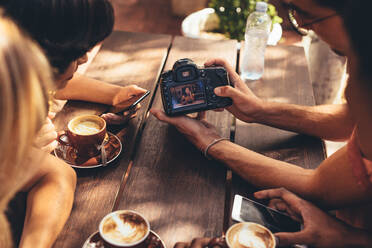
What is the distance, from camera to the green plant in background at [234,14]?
293 cm

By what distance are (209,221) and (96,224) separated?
30 cm

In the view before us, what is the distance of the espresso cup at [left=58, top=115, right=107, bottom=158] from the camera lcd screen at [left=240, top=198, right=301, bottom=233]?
465 millimetres

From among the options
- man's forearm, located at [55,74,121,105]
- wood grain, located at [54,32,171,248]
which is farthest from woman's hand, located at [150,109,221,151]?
man's forearm, located at [55,74,121,105]

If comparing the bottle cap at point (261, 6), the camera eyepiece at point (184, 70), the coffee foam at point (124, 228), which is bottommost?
the coffee foam at point (124, 228)

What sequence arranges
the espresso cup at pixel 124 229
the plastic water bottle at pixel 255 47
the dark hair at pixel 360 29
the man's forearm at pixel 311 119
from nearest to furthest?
the dark hair at pixel 360 29 → the espresso cup at pixel 124 229 → the man's forearm at pixel 311 119 → the plastic water bottle at pixel 255 47

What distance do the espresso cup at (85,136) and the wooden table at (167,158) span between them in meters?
0.06

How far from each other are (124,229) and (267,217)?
408 millimetres

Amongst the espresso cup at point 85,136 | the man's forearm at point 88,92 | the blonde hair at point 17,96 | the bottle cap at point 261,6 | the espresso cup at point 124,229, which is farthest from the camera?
the bottle cap at point 261,6

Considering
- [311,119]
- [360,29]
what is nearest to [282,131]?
[311,119]

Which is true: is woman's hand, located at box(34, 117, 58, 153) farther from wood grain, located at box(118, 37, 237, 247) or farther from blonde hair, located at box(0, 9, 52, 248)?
blonde hair, located at box(0, 9, 52, 248)

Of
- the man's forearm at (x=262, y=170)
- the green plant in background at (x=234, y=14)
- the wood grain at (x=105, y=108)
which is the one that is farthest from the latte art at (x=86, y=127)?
the green plant in background at (x=234, y=14)

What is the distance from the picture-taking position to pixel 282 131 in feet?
5.11

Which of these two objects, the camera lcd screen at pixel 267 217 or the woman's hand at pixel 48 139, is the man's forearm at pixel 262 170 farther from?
the woman's hand at pixel 48 139

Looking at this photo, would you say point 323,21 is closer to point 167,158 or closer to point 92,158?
point 167,158
